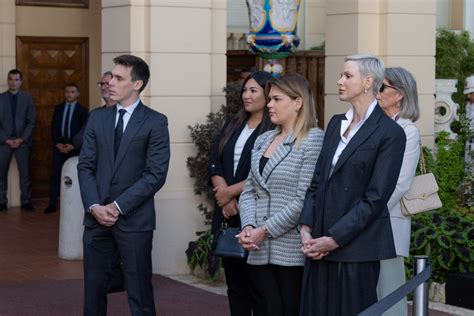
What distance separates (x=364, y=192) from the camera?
19.6 ft

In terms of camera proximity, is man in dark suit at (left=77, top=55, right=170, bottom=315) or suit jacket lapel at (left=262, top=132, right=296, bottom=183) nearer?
suit jacket lapel at (left=262, top=132, right=296, bottom=183)

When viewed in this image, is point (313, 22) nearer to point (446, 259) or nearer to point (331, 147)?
point (446, 259)

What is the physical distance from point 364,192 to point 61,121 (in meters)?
10.1

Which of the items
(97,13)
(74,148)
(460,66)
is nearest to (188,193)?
(74,148)

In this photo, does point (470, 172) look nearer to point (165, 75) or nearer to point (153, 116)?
point (165, 75)

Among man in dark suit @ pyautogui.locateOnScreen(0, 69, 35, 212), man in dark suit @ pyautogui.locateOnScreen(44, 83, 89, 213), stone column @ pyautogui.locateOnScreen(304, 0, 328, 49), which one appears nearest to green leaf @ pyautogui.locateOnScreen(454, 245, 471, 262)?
man in dark suit @ pyautogui.locateOnScreen(44, 83, 89, 213)

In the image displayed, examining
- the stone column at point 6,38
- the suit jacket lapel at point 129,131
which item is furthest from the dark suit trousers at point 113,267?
the stone column at point 6,38

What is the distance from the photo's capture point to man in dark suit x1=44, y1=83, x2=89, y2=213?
15453 mm

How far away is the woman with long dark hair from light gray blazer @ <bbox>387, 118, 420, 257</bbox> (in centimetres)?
116

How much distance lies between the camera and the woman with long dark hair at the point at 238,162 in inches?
299

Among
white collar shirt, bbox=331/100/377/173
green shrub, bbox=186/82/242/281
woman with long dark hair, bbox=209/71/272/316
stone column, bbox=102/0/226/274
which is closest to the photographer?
white collar shirt, bbox=331/100/377/173

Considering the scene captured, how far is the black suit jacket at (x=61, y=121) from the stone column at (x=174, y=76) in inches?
179

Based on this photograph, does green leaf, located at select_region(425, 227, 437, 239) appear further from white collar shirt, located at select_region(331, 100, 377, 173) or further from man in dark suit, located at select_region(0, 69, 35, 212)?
man in dark suit, located at select_region(0, 69, 35, 212)

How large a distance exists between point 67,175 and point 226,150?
13.4 feet
